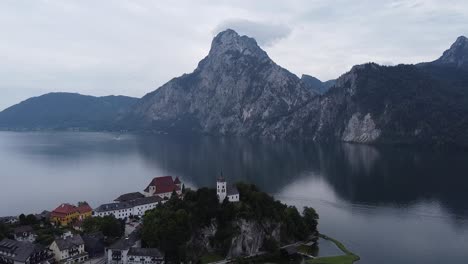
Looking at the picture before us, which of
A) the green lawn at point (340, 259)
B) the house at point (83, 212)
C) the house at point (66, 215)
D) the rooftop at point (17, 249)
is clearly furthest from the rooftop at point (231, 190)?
the rooftop at point (17, 249)

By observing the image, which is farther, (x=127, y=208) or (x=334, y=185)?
(x=334, y=185)

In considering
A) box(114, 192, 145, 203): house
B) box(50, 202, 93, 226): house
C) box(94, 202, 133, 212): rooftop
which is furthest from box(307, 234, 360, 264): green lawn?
box(50, 202, 93, 226): house

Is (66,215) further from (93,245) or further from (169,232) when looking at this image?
(169,232)

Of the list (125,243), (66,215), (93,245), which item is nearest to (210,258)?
(125,243)

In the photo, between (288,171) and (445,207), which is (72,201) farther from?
(445,207)

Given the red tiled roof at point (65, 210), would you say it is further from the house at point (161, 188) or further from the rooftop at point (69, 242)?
the house at point (161, 188)

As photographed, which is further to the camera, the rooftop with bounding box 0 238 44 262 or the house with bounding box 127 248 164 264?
the house with bounding box 127 248 164 264

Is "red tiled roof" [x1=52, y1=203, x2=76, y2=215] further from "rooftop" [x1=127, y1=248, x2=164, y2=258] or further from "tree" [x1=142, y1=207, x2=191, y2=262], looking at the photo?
"rooftop" [x1=127, y1=248, x2=164, y2=258]
